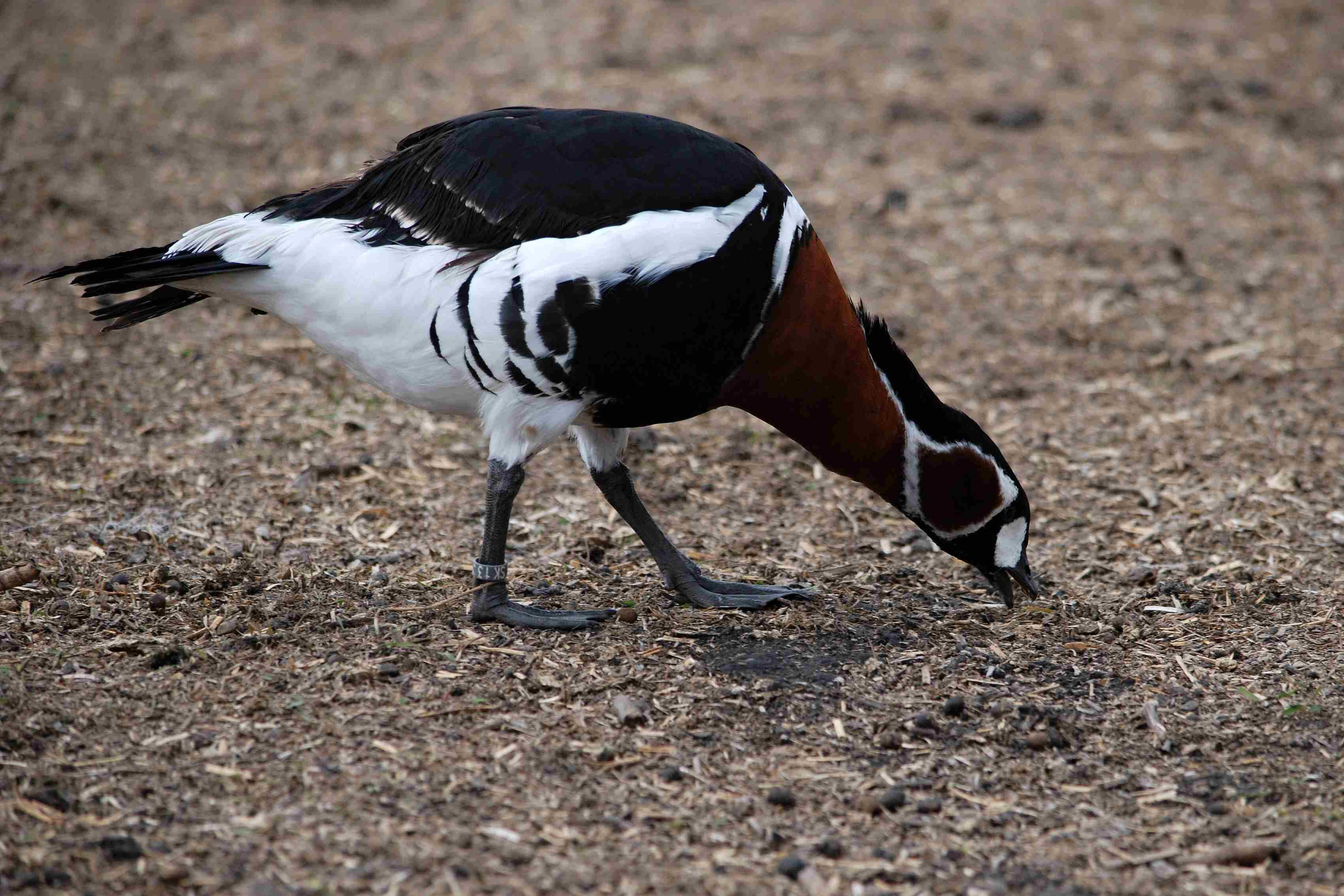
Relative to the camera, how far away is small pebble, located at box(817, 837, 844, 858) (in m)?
3.23

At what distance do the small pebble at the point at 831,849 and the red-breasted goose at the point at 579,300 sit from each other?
3.84 feet

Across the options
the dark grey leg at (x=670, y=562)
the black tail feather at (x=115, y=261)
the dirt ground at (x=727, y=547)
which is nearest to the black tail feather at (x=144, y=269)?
the black tail feather at (x=115, y=261)

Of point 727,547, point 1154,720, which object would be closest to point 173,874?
point 727,547

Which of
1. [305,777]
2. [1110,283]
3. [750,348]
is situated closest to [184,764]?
[305,777]

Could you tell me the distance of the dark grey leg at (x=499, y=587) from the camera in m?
4.12

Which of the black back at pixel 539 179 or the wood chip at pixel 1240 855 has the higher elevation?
the black back at pixel 539 179

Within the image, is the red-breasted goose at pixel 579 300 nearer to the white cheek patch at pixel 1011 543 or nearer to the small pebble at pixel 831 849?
the white cheek patch at pixel 1011 543

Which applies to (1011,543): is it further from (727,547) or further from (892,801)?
(892,801)

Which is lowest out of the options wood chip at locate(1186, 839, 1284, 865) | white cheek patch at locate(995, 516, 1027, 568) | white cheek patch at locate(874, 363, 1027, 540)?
wood chip at locate(1186, 839, 1284, 865)

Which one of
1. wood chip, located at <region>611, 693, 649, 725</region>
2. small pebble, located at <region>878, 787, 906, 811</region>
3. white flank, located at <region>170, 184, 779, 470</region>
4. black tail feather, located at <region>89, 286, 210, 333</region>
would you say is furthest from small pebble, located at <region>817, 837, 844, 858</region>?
black tail feather, located at <region>89, 286, 210, 333</region>

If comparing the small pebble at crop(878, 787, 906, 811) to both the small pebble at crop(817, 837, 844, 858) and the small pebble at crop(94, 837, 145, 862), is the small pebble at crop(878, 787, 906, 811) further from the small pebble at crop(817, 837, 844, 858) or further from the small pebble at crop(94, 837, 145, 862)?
the small pebble at crop(94, 837, 145, 862)

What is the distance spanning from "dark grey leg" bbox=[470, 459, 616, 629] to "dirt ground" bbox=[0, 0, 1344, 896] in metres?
0.08

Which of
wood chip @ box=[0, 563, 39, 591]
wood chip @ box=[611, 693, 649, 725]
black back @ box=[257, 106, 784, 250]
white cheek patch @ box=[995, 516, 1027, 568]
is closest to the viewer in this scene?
wood chip @ box=[611, 693, 649, 725]

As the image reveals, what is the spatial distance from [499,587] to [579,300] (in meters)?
0.98
